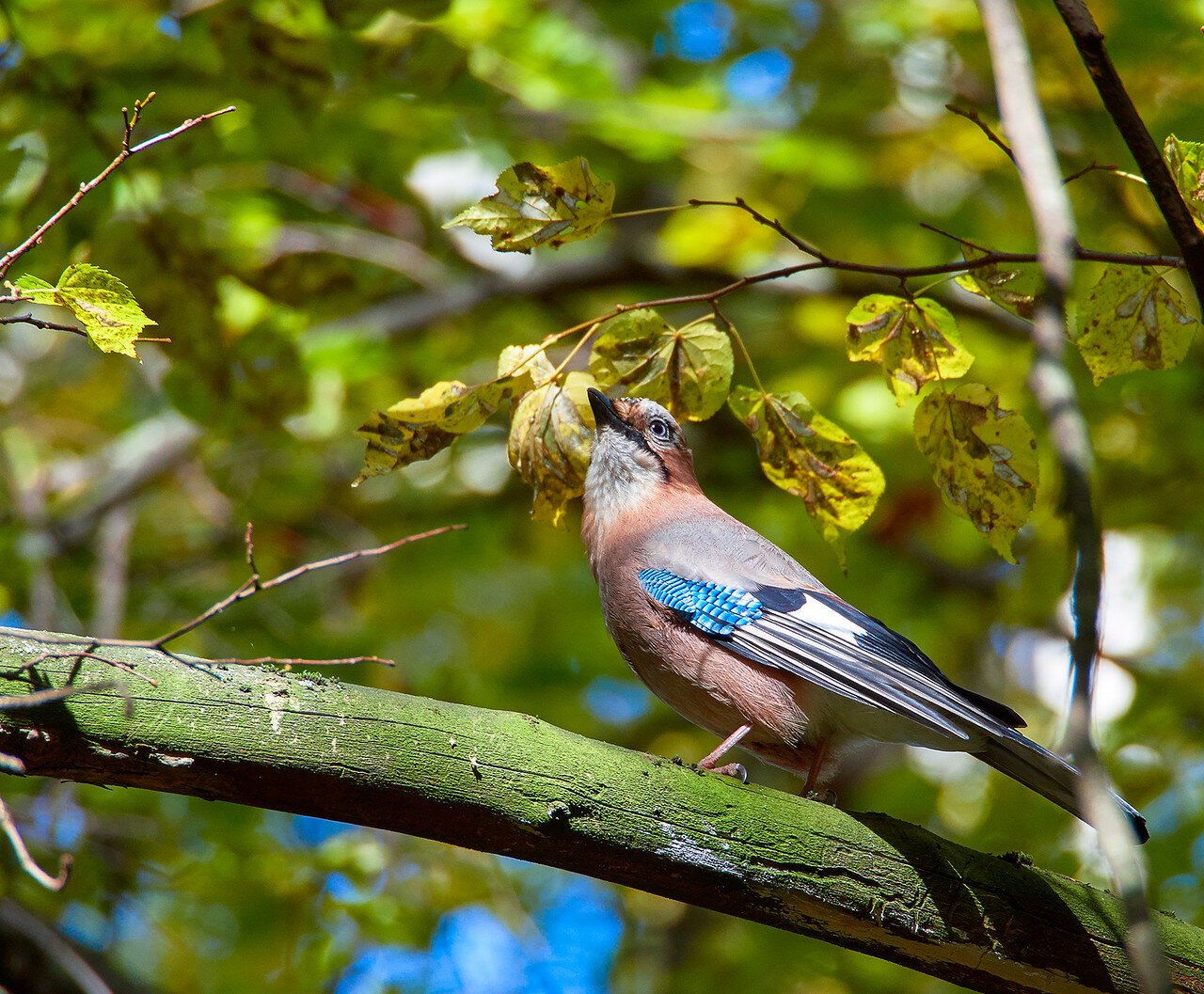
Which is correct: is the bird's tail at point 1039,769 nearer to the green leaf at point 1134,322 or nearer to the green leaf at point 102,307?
Answer: the green leaf at point 1134,322

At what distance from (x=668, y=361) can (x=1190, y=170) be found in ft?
4.11

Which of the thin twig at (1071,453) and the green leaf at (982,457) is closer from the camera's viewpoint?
the thin twig at (1071,453)

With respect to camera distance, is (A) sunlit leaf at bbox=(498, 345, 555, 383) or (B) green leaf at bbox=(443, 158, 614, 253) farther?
(A) sunlit leaf at bbox=(498, 345, 555, 383)

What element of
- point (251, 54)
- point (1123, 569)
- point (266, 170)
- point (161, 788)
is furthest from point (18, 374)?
point (1123, 569)

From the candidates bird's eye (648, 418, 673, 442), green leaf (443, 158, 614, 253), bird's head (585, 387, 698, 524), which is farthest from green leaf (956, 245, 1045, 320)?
bird's eye (648, 418, 673, 442)

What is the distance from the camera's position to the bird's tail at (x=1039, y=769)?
3279 millimetres

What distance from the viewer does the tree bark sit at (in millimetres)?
2490

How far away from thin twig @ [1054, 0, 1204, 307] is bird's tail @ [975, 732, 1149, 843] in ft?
4.62

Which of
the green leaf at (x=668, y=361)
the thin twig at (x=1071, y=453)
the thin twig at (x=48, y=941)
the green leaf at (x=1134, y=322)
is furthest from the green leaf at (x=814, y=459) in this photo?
the thin twig at (x=48, y=941)

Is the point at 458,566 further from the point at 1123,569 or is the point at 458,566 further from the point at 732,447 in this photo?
the point at 1123,569

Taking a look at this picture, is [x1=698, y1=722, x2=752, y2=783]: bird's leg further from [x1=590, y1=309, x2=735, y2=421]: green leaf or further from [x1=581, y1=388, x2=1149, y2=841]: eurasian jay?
[x1=590, y1=309, x2=735, y2=421]: green leaf

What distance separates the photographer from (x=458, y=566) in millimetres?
7766

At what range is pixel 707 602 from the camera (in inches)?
151

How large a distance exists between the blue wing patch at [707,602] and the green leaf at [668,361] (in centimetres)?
87
